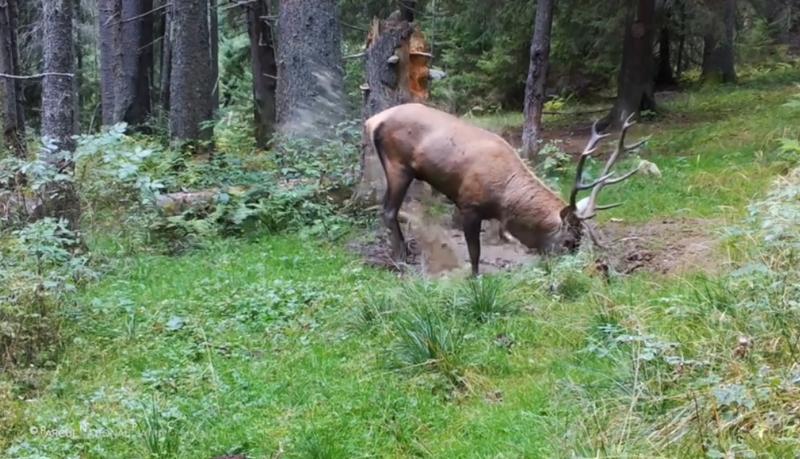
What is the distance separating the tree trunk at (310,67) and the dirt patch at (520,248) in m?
3.01

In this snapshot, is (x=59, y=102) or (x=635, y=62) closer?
(x=59, y=102)

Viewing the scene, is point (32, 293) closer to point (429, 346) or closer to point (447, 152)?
point (429, 346)

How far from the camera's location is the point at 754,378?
3.96 m

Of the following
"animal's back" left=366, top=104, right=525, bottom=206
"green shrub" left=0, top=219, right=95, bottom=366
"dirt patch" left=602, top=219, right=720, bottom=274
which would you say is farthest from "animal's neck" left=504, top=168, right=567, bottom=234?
"green shrub" left=0, top=219, right=95, bottom=366

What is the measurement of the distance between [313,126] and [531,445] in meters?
8.99

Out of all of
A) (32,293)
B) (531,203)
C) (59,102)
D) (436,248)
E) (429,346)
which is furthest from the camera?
(436,248)

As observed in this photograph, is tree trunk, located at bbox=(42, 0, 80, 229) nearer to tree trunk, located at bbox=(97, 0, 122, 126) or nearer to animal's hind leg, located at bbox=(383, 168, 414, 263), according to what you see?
animal's hind leg, located at bbox=(383, 168, 414, 263)

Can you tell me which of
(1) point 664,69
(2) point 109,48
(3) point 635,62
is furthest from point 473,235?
(1) point 664,69

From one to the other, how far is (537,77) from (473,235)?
4999 mm

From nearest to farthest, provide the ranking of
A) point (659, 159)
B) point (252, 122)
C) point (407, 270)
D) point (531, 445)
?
point (531, 445), point (407, 270), point (659, 159), point (252, 122)

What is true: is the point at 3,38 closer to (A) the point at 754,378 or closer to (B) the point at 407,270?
(B) the point at 407,270

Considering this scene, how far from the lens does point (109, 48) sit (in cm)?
2008

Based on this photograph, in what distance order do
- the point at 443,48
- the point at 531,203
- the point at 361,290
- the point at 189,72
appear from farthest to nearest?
1. the point at 443,48
2. the point at 189,72
3. the point at 531,203
4. the point at 361,290

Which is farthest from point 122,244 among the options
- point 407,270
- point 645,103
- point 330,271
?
point 645,103
